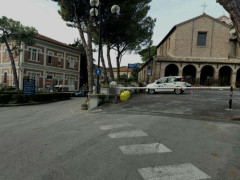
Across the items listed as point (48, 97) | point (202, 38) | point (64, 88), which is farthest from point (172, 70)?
point (48, 97)

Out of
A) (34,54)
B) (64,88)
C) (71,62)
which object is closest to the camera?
(64,88)

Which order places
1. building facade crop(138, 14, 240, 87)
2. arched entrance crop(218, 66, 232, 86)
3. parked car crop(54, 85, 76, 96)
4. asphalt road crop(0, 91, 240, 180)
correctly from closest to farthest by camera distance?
1. asphalt road crop(0, 91, 240, 180)
2. parked car crop(54, 85, 76, 96)
3. building facade crop(138, 14, 240, 87)
4. arched entrance crop(218, 66, 232, 86)

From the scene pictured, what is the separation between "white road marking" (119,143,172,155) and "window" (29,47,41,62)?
27.5 meters

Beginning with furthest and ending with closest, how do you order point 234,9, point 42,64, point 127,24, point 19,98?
point 42,64
point 127,24
point 19,98
point 234,9

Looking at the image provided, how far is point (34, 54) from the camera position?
26.9 meters

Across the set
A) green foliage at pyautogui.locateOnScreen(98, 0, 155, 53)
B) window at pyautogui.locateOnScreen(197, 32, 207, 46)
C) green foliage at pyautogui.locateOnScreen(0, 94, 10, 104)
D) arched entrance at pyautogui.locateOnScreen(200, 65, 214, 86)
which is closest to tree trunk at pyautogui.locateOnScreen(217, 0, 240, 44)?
green foliage at pyautogui.locateOnScreen(98, 0, 155, 53)

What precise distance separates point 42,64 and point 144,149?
28577mm

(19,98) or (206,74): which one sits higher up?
(206,74)

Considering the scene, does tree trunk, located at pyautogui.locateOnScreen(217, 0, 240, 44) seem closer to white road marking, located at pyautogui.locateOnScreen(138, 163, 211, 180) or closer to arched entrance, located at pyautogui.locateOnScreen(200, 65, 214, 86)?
white road marking, located at pyautogui.locateOnScreen(138, 163, 211, 180)

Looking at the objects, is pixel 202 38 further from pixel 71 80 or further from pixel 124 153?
pixel 124 153

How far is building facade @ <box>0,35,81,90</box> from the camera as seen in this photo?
83.3ft

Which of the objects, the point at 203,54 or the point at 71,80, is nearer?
the point at 203,54

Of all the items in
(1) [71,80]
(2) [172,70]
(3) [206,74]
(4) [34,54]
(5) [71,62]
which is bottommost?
(1) [71,80]

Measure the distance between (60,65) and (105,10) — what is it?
678 inches
